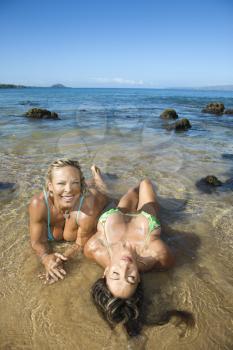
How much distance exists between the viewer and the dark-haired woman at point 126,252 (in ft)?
9.37

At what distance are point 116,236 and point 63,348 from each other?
4.84ft

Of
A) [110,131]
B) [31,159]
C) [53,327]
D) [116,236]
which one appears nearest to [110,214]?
[116,236]

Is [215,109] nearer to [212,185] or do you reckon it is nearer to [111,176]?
[212,185]

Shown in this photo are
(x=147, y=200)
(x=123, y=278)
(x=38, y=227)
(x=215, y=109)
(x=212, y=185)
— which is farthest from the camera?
(x=215, y=109)

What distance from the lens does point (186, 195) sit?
5918 mm

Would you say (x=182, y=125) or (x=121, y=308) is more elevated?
(x=182, y=125)

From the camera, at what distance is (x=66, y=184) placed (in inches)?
135

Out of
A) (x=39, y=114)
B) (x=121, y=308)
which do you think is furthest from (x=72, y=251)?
(x=39, y=114)

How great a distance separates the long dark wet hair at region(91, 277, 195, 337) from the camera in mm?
2879

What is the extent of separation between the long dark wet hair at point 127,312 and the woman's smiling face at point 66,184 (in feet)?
3.50

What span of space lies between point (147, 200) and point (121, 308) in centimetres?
209

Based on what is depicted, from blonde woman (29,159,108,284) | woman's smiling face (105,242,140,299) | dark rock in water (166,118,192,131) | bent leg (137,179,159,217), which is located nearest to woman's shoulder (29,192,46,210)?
blonde woman (29,159,108,284)

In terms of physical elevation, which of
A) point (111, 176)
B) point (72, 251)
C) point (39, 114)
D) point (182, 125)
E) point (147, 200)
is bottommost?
point (72, 251)

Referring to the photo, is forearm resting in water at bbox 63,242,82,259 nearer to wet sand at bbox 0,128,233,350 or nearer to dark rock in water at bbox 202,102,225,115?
wet sand at bbox 0,128,233,350
